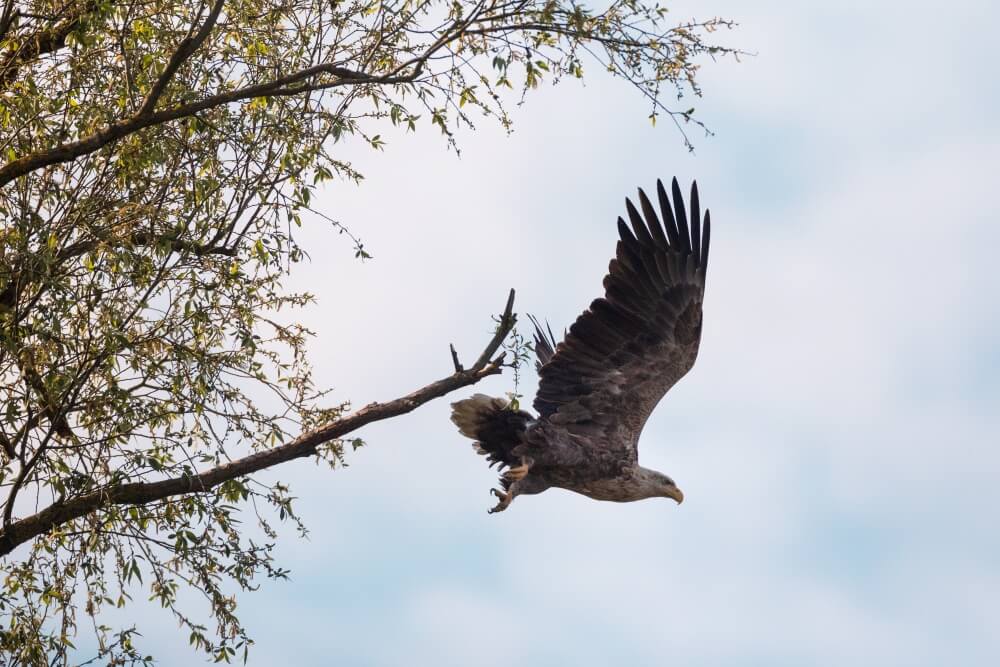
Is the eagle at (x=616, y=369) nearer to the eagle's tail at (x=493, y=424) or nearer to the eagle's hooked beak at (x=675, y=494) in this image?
the eagle's tail at (x=493, y=424)

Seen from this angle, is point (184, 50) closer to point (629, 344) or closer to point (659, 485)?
point (629, 344)

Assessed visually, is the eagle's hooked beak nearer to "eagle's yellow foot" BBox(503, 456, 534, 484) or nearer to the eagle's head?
the eagle's head

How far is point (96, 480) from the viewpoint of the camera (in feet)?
26.0

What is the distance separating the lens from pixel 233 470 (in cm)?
800

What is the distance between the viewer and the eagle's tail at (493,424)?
9.43 metres

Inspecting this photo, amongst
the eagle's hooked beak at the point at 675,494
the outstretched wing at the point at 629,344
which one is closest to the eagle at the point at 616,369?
the outstretched wing at the point at 629,344

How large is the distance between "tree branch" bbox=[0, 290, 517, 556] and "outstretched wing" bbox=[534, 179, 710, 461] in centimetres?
169

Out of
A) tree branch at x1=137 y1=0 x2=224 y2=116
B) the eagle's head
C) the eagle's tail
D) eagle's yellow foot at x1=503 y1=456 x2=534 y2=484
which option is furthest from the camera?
the eagle's head

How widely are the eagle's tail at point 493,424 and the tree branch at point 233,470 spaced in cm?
154

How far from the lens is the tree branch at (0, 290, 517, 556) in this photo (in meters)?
7.83

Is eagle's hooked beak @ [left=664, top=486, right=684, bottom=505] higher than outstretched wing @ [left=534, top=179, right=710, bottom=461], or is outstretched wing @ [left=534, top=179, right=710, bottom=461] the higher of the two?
outstretched wing @ [left=534, top=179, right=710, bottom=461]

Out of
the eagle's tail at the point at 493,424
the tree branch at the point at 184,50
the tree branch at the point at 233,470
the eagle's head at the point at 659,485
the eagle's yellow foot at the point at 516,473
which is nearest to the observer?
the tree branch at the point at 184,50

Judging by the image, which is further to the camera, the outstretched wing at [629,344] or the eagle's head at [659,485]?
the eagle's head at [659,485]

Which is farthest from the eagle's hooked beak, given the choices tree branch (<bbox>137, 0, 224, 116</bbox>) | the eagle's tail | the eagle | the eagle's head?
tree branch (<bbox>137, 0, 224, 116</bbox>)
